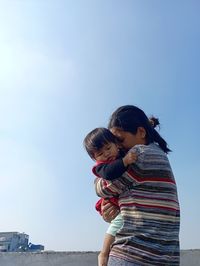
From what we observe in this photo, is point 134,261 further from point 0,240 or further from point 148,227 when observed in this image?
point 0,240

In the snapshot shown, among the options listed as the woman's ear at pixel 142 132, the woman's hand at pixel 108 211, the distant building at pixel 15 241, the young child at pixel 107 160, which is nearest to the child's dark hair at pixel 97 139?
the young child at pixel 107 160

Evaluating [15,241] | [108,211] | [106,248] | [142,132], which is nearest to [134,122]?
[142,132]

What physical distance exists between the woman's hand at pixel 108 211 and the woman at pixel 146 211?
83mm

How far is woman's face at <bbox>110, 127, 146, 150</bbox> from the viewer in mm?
1510

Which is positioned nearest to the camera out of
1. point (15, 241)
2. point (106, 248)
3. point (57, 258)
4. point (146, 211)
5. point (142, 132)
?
point (146, 211)

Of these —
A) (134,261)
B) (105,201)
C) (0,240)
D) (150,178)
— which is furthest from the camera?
(0,240)

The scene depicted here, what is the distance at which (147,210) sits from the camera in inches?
50.8

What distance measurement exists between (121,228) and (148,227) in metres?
0.11

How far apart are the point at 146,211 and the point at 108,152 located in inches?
13.6

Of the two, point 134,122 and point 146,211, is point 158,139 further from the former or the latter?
point 146,211

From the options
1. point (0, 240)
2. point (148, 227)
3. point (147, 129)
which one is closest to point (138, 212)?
point (148, 227)

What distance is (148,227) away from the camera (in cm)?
127

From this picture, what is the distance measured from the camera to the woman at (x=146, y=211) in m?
1.25

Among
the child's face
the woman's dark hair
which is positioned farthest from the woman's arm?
the woman's dark hair
